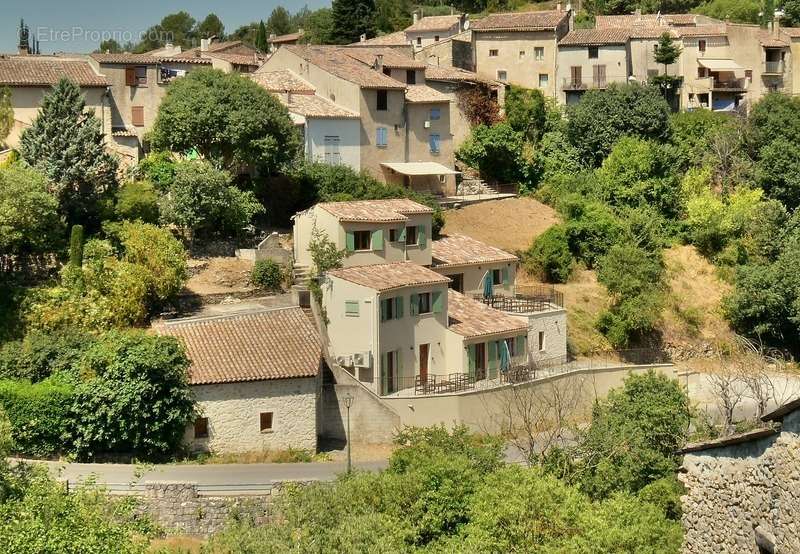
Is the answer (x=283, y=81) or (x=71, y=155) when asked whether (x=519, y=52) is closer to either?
(x=283, y=81)

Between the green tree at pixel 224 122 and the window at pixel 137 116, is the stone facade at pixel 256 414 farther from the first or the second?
the window at pixel 137 116

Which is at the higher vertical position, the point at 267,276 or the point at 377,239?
the point at 377,239

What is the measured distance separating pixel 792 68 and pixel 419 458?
61.5 metres

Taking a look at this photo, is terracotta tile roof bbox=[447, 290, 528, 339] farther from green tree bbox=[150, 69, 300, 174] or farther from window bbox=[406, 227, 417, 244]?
green tree bbox=[150, 69, 300, 174]

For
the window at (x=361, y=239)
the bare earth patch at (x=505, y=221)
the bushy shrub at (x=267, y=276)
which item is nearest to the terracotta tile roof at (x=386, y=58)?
the bare earth patch at (x=505, y=221)

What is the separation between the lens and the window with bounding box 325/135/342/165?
2335 inches

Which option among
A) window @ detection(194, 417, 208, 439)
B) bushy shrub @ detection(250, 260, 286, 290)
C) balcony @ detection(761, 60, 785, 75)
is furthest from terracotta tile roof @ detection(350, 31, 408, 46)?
window @ detection(194, 417, 208, 439)

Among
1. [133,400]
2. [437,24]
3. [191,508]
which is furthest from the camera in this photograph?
[437,24]

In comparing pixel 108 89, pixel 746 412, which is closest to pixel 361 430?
pixel 746 412

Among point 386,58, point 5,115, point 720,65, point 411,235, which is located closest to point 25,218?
point 5,115

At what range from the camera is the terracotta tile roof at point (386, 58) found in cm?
6644

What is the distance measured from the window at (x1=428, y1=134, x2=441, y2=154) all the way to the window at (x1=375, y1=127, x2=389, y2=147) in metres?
3.40

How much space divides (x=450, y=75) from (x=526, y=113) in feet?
15.8

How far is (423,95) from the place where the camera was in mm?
65062
